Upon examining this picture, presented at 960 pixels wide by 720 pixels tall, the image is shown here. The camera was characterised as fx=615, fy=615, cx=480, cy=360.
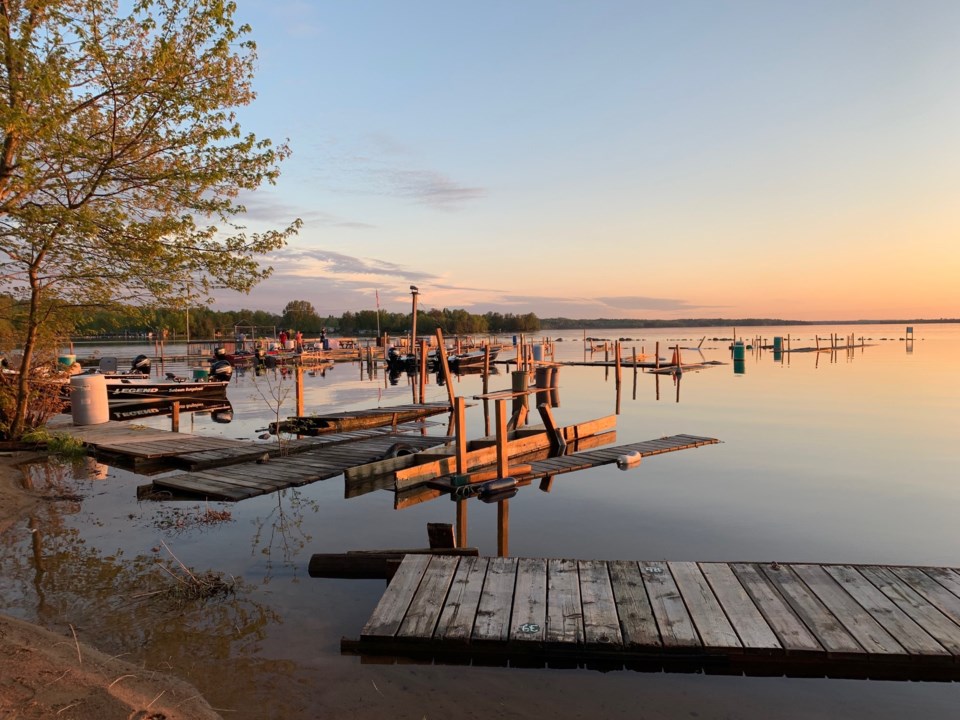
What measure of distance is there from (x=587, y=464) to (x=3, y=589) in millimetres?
11517

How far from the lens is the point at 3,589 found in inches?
278

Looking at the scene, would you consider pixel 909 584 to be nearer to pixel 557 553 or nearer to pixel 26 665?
pixel 557 553

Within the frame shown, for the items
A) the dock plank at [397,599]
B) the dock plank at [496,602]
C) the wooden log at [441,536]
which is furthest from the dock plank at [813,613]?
the dock plank at [397,599]

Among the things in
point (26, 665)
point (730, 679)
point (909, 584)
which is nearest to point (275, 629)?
point (26, 665)

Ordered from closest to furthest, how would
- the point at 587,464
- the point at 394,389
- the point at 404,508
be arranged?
1. the point at 404,508
2. the point at 587,464
3. the point at 394,389

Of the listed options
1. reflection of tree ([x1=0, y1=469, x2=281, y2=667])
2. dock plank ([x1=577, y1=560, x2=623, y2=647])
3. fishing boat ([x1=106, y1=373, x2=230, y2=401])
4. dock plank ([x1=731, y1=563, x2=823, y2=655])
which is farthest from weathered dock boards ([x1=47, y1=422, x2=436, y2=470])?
dock plank ([x1=731, y1=563, x2=823, y2=655])

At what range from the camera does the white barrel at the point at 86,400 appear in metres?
18.1

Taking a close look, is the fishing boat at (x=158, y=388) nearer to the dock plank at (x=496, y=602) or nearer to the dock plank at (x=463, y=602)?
the dock plank at (x=463, y=602)

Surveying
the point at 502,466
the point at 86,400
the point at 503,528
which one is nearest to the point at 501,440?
the point at 502,466

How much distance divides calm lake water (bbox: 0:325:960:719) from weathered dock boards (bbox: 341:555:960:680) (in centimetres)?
25

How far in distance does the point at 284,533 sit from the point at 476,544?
124 inches

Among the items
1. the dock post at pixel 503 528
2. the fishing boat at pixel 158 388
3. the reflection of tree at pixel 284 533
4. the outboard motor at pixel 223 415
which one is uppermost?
the fishing boat at pixel 158 388

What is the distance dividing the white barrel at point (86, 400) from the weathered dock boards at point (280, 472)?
7.34m

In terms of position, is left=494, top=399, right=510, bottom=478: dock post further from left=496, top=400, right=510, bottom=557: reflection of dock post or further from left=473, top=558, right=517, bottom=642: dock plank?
left=473, top=558, right=517, bottom=642: dock plank
